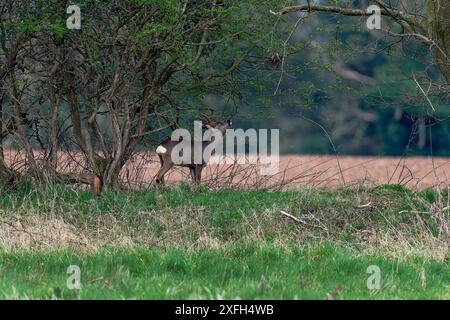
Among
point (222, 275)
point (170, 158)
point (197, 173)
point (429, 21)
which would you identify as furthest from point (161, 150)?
point (222, 275)

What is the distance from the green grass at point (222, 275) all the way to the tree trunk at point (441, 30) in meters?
4.56

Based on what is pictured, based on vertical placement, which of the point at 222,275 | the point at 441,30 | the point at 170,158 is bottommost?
the point at 222,275

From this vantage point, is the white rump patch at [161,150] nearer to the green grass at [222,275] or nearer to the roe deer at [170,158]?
the roe deer at [170,158]

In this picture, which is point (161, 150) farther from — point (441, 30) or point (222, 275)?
point (222, 275)

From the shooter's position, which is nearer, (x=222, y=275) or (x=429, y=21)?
(x=222, y=275)

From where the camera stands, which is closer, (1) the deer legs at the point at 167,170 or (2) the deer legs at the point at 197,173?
(2) the deer legs at the point at 197,173

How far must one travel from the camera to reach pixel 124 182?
16141mm

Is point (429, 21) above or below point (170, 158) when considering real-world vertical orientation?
above

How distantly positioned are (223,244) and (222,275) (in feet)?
7.41

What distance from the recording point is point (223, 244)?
36.0 feet

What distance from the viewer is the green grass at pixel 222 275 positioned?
7.68 m

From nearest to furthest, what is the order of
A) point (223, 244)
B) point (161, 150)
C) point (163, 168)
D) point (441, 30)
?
point (223, 244)
point (441, 30)
point (161, 150)
point (163, 168)

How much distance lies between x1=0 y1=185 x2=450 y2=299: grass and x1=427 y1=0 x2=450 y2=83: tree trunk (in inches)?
80.6

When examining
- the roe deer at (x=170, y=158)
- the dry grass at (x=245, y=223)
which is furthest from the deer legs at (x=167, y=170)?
the dry grass at (x=245, y=223)
